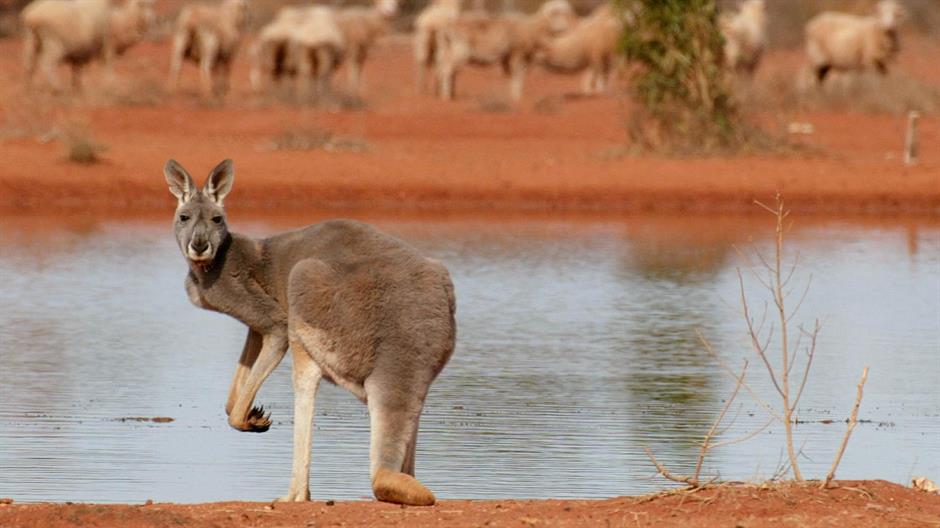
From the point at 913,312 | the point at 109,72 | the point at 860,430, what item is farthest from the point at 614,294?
the point at 109,72

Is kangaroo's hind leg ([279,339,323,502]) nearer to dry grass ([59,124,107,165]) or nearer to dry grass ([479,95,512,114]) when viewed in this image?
dry grass ([59,124,107,165])

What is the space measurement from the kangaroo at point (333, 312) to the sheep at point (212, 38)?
22737 millimetres

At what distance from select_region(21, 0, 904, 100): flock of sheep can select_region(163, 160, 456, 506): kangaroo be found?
2155 centimetres

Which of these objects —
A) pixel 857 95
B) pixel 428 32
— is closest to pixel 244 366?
pixel 857 95

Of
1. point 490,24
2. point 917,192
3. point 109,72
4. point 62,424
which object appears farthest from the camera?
point 490,24

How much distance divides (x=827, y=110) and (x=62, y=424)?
2335 cm

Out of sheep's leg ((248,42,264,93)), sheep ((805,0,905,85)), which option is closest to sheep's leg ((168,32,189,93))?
sheep's leg ((248,42,264,93))

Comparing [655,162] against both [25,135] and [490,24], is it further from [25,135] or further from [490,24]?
[490,24]

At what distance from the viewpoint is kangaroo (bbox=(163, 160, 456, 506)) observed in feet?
24.4

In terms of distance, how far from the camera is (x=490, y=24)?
109 ft

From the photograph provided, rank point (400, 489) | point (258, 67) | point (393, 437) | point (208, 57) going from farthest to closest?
1. point (258, 67)
2. point (208, 57)
3. point (393, 437)
4. point (400, 489)

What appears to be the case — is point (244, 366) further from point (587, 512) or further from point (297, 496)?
point (587, 512)

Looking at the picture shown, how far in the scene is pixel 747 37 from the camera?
31953 mm

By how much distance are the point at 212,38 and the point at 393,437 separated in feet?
77.6
